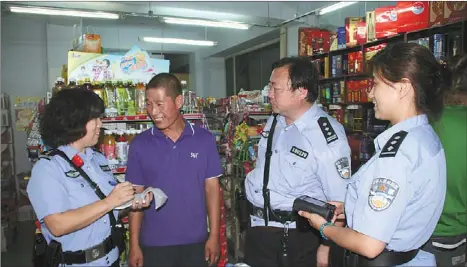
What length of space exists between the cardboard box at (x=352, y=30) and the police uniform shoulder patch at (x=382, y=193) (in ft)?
19.2

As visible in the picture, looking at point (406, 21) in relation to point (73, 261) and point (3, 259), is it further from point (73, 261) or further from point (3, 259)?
point (3, 259)

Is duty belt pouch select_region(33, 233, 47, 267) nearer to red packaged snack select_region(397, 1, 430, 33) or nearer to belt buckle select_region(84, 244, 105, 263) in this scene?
belt buckle select_region(84, 244, 105, 263)

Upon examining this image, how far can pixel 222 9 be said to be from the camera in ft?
29.6

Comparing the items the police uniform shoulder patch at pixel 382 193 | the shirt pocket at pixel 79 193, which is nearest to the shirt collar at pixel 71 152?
the shirt pocket at pixel 79 193

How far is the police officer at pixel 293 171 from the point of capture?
2195 millimetres

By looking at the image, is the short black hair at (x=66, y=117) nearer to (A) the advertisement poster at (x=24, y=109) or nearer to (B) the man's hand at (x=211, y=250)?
(B) the man's hand at (x=211, y=250)

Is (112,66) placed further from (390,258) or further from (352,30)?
(352,30)

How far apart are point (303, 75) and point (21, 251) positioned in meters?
5.04

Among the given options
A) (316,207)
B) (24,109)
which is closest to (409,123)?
(316,207)

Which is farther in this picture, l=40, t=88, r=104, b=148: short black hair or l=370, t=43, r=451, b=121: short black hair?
l=40, t=88, r=104, b=148: short black hair

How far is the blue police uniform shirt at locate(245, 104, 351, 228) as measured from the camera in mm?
2164

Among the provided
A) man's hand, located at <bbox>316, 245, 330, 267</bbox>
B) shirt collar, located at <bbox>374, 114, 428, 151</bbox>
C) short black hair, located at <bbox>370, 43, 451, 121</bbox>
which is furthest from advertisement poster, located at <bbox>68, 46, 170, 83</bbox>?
shirt collar, located at <bbox>374, 114, 428, 151</bbox>

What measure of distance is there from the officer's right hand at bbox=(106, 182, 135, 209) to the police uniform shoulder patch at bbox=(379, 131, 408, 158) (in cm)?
121

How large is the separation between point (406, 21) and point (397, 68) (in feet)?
15.5
